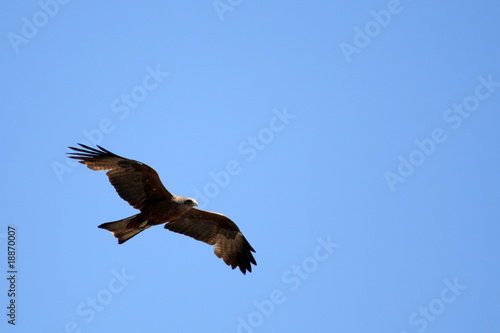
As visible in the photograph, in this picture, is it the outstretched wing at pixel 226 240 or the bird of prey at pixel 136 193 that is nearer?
the bird of prey at pixel 136 193

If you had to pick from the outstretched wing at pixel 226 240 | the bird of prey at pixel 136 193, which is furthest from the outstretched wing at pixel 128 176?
the outstretched wing at pixel 226 240

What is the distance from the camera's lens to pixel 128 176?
12.4 m

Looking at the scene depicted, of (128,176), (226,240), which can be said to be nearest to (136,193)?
(128,176)

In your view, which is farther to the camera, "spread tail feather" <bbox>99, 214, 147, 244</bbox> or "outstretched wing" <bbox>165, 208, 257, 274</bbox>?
"outstretched wing" <bbox>165, 208, 257, 274</bbox>

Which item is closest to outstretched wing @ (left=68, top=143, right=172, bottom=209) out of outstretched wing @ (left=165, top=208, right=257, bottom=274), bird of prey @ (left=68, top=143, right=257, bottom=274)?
bird of prey @ (left=68, top=143, right=257, bottom=274)

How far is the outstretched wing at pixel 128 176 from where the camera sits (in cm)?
1213

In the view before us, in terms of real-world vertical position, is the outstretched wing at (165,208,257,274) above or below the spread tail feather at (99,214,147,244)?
below

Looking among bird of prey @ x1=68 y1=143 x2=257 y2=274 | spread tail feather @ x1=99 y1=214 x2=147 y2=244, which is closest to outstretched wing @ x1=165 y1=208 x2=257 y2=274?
bird of prey @ x1=68 y1=143 x2=257 y2=274

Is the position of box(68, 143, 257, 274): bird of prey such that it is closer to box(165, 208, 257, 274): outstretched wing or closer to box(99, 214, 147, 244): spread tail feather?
box(99, 214, 147, 244): spread tail feather

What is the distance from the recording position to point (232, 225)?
13.9 metres

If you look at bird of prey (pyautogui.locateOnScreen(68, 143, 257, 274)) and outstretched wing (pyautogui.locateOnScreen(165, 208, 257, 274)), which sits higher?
bird of prey (pyautogui.locateOnScreen(68, 143, 257, 274))

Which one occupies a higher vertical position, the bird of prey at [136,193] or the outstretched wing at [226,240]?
the bird of prey at [136,193]

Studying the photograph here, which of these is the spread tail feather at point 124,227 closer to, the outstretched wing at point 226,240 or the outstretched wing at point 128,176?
the outstretched wing at point 128,176

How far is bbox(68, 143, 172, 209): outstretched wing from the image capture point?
12.1 m
